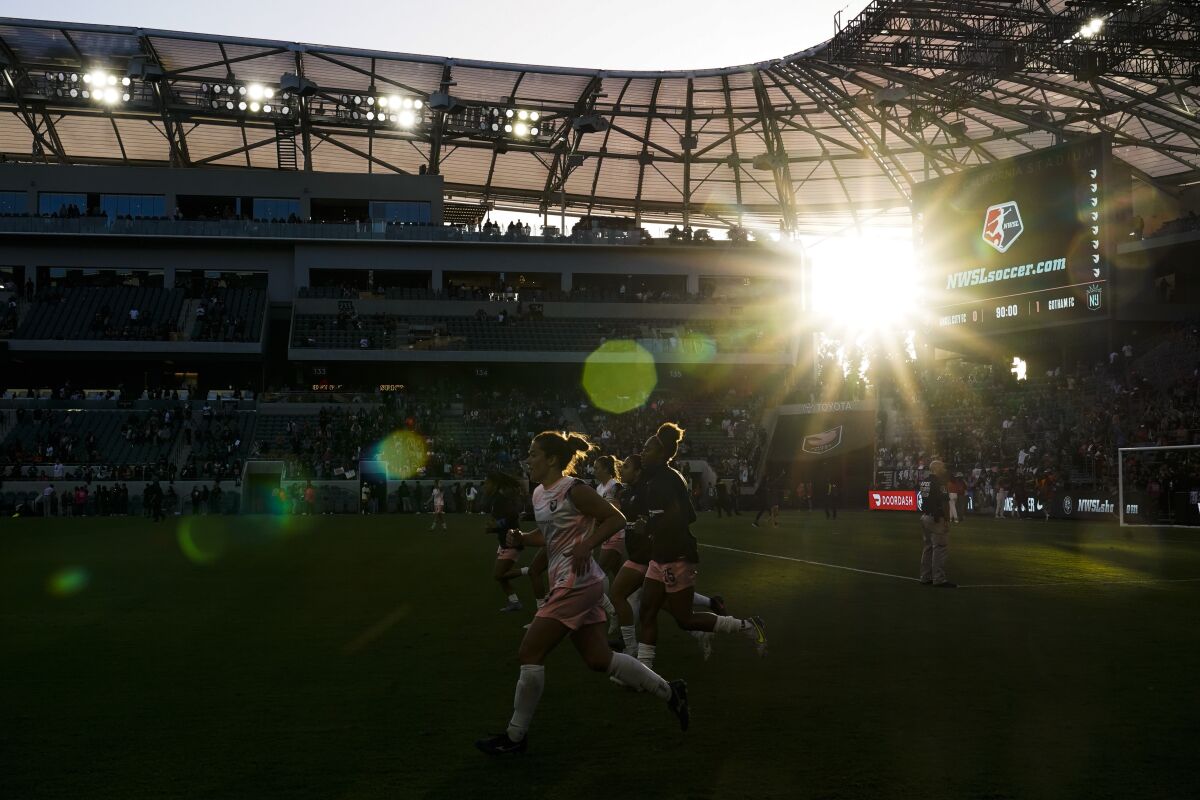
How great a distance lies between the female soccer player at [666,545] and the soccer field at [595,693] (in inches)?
21.4

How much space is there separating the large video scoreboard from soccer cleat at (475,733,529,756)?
107ft

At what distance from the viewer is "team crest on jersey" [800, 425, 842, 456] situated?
5650cm

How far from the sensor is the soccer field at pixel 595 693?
6.62 metres

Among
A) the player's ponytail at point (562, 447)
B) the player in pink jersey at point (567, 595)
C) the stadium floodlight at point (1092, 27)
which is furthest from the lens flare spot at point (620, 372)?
the player in pink jersey at point (567, 595)

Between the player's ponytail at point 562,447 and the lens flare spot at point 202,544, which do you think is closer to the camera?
the player's ponytail at point 562,447

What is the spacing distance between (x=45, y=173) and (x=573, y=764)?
218 feet

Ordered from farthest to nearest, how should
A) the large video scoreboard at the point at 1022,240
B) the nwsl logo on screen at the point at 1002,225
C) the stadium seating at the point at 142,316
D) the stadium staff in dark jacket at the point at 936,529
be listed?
1. the stadium seating at the point at 142,316
2. the nwsl logo on screen at the point at 1002,225
3. the large video scoreboard at the point at 1022,240
4. the stadium staff in dark jacket at the point at 936,529

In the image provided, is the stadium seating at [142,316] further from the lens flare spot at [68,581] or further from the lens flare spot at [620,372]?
the lens flare spot at [68,581]

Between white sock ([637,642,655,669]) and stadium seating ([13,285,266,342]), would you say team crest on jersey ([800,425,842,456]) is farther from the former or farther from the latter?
white sock ([637,642,655,669])

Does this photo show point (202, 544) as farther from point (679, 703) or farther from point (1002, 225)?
point (1002, 225)

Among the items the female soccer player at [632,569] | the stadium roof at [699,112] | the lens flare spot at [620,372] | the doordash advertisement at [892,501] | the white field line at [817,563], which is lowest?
the white field line at [817,563]

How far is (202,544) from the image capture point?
28531 mm

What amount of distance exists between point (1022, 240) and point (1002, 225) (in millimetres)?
1041

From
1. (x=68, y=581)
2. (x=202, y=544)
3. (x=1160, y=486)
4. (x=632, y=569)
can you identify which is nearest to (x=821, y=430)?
(x=1160, y=486)
